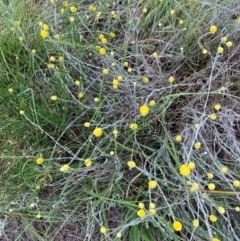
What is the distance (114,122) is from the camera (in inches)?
36.5

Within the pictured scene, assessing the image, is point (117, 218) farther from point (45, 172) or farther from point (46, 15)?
point (46, 15)

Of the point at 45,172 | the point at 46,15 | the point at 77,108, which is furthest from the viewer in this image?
the point at 46,15

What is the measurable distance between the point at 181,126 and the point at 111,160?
0.21 m

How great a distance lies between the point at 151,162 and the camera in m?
0.90

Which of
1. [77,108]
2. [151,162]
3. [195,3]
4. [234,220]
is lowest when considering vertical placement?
[234,220]

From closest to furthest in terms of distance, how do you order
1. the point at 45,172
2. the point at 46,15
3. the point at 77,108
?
the point at 45,172 < the point at 77,108 < the point at 46,15

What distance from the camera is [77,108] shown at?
979mm

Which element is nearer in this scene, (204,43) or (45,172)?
(45,172)

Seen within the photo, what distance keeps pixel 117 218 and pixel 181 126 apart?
29cm

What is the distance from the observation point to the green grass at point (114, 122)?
889 mm

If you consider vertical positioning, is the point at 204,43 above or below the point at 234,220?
above

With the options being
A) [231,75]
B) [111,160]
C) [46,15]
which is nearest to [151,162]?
[111,160]

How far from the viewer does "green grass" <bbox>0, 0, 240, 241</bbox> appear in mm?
889

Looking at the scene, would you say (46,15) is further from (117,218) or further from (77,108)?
(117,218)
